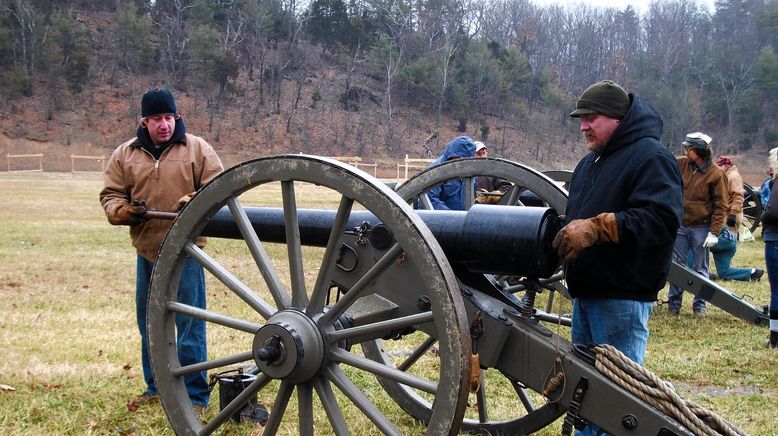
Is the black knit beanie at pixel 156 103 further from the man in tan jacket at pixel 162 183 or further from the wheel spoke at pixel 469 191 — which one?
the wheel spoke at pixel 469 191

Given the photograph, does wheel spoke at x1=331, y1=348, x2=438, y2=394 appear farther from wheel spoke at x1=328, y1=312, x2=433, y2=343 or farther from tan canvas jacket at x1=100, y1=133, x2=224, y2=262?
tan canvas jacket at x1=100, y1=133, x2=224, y2=262

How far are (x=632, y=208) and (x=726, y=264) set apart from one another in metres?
8.93

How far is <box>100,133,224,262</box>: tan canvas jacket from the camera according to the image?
14.9 feet

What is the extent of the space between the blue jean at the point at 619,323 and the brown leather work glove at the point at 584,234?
0.41m

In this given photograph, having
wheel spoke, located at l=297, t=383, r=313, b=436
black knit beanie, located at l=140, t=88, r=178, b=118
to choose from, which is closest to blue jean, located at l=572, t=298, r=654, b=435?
wheel spoke, located at l=297, t=383, r=313, b=436

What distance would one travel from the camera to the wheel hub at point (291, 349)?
3176 mm

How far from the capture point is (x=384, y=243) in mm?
3566

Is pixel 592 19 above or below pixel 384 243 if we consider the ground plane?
above

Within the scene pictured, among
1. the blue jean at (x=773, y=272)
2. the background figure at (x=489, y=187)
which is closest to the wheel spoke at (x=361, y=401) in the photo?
the background figure at (x=489, y=187)

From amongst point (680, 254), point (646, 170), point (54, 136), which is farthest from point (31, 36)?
point (646, 170)

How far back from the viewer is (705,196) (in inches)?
338

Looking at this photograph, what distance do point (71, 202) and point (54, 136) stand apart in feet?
83.4

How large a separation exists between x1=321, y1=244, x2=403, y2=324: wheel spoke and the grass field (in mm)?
1400

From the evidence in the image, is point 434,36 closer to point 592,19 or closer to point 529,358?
point 592,19
